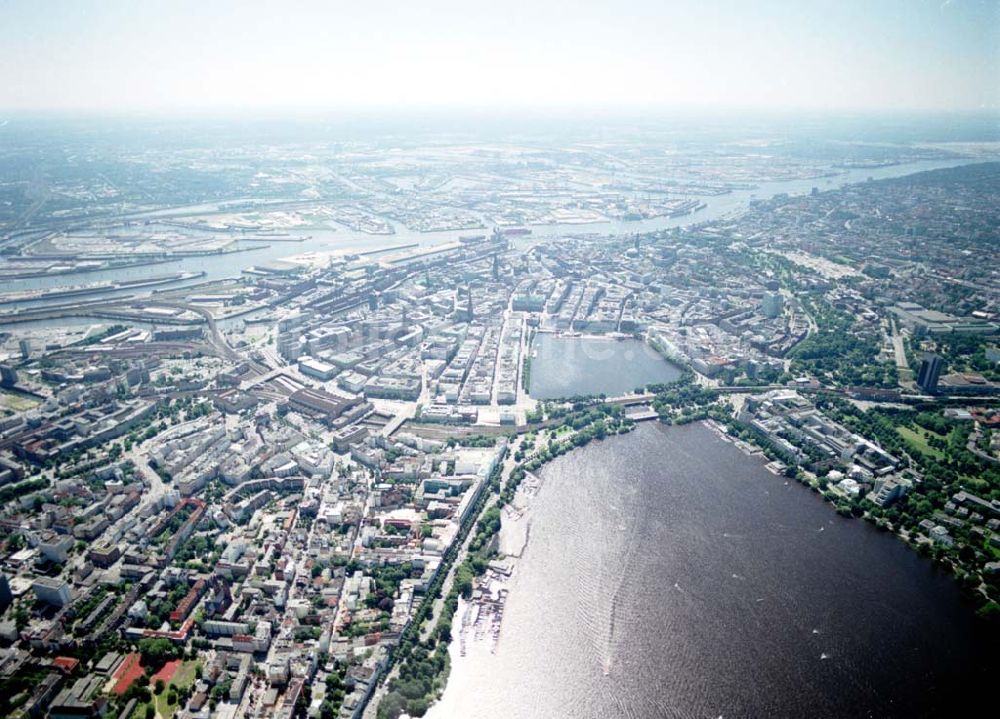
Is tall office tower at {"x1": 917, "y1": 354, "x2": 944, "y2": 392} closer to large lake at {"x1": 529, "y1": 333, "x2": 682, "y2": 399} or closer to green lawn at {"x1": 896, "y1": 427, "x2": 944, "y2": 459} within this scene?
green lawn at {"x1": 896, "y1": 427, "x2": 944, "y2": 459}

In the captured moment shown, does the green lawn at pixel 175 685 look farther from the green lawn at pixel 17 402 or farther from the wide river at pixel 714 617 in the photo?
the green lawn at pixel 17 402

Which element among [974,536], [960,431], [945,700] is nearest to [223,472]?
[945,700]

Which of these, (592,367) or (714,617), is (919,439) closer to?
(592,367)

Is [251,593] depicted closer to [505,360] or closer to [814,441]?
[505,360]

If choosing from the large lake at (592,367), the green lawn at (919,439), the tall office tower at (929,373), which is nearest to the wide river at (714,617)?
the green lawn at (919,439)

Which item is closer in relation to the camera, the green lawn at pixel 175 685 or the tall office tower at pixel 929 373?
the green lawn at pixel 175 685
